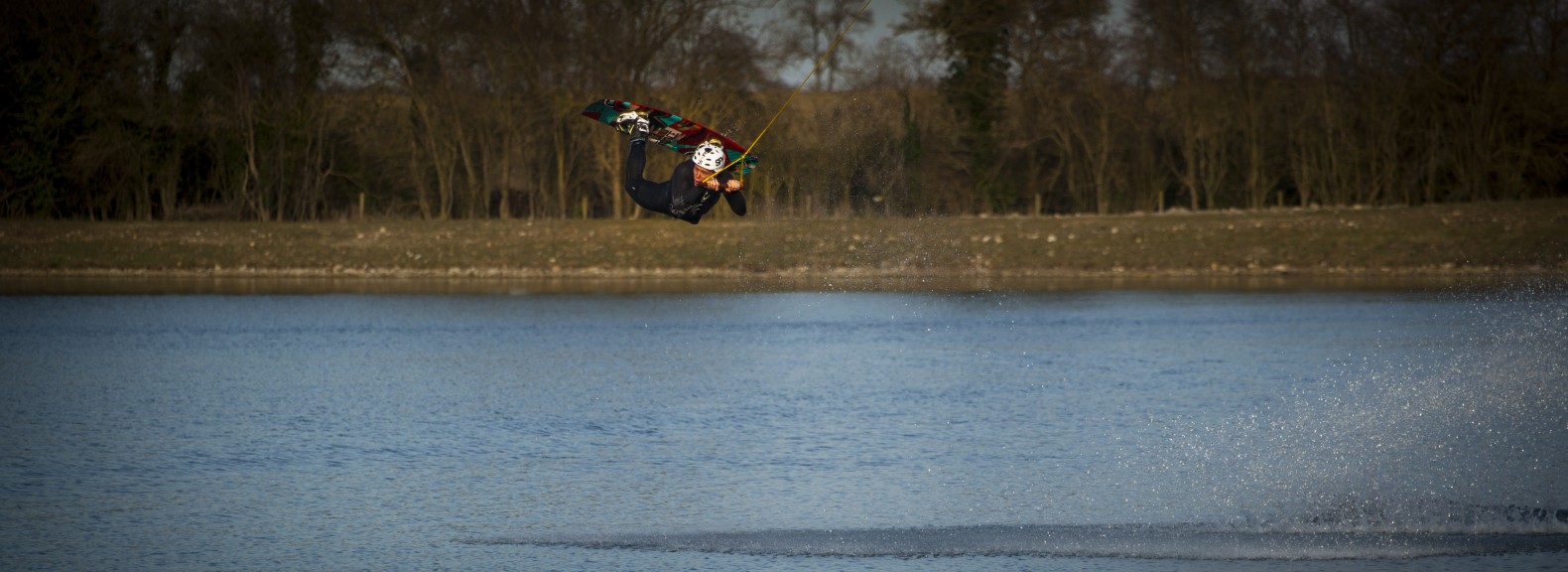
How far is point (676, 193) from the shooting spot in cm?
1116

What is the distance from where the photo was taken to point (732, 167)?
11.2 m

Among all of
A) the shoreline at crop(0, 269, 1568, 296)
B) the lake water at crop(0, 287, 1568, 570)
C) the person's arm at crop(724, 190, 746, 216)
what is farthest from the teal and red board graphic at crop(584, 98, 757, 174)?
the shoreline at crop(0, 269, 1568, 296)

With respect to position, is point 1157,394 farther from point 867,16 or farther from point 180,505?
point 180,505

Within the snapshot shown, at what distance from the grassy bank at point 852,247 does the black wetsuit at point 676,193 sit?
29.3 m

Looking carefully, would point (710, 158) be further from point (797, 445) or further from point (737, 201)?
point (797, 445)

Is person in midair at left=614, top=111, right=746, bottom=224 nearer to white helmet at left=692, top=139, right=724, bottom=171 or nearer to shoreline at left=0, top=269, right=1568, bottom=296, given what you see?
white helmet at left=692, top=139, right=724, bottom=171

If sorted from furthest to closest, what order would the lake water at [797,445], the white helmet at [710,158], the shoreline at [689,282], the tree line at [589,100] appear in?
the tree line at [589,100] → the shoreline at [689,282] → the lake water at [797,445] → the white helmet at [710,158]

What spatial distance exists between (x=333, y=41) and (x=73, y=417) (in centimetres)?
3760

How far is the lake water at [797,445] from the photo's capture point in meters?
12.7

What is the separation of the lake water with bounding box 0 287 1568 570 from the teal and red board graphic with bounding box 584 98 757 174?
3.23 m

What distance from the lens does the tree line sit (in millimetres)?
51438

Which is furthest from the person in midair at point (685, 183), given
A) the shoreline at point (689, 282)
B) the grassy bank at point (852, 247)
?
the shoreline at point (689, 282)

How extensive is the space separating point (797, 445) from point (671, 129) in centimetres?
650

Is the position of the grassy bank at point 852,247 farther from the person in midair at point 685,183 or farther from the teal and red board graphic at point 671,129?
the person in midair at point 685,183
